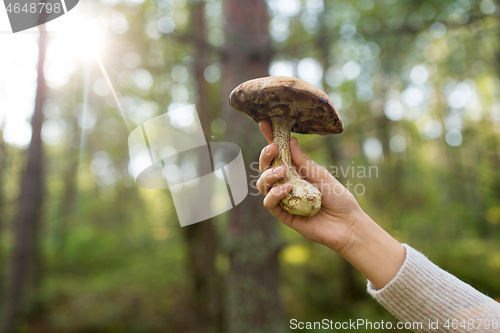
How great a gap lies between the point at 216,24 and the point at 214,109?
85.0 inches

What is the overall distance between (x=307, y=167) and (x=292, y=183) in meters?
0.26

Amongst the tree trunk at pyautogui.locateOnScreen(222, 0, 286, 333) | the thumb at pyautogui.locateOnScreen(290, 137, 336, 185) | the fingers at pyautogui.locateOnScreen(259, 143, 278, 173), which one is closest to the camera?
the fingers at pyautogui.locateOnScreen(259, 143, 278, 173)

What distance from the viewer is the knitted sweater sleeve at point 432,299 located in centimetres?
154

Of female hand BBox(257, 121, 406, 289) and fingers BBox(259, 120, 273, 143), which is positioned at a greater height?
fingers BBox(259, 120, 273, 143)

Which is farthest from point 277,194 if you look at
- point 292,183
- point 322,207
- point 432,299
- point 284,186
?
point 432,299

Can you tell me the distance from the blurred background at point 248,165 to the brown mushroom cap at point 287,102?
4.36 ft

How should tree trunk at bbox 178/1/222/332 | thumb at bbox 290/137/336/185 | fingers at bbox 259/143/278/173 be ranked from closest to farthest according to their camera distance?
1. fingers at bbox 259/143/278/173
2. thumb at bbox 290/137/336/185
3. tree trunk at bbox 178/1/222/332

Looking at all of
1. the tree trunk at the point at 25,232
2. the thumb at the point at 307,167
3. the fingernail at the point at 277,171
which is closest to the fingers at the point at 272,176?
the fingernail at the point at 277,171

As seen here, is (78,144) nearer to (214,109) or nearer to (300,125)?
(214,109)

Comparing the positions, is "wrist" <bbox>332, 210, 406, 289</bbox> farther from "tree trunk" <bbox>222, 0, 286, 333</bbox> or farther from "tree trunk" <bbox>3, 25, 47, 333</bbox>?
"tree trunk" <bbox>3, 25, 47, 333</bbox>

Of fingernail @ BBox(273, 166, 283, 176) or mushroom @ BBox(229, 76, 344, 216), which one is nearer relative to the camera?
mushroom @ BBox(229, 76, 344, 216)

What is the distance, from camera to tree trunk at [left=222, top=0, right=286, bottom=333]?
320cm

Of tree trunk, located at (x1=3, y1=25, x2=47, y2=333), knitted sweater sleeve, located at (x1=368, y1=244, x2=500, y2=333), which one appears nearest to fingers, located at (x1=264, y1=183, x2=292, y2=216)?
knitted sweater sleeve, located at (x1=368, y1=244, x2=500, y2=333)

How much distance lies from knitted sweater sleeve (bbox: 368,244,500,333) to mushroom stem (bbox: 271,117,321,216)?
2.15 ft
